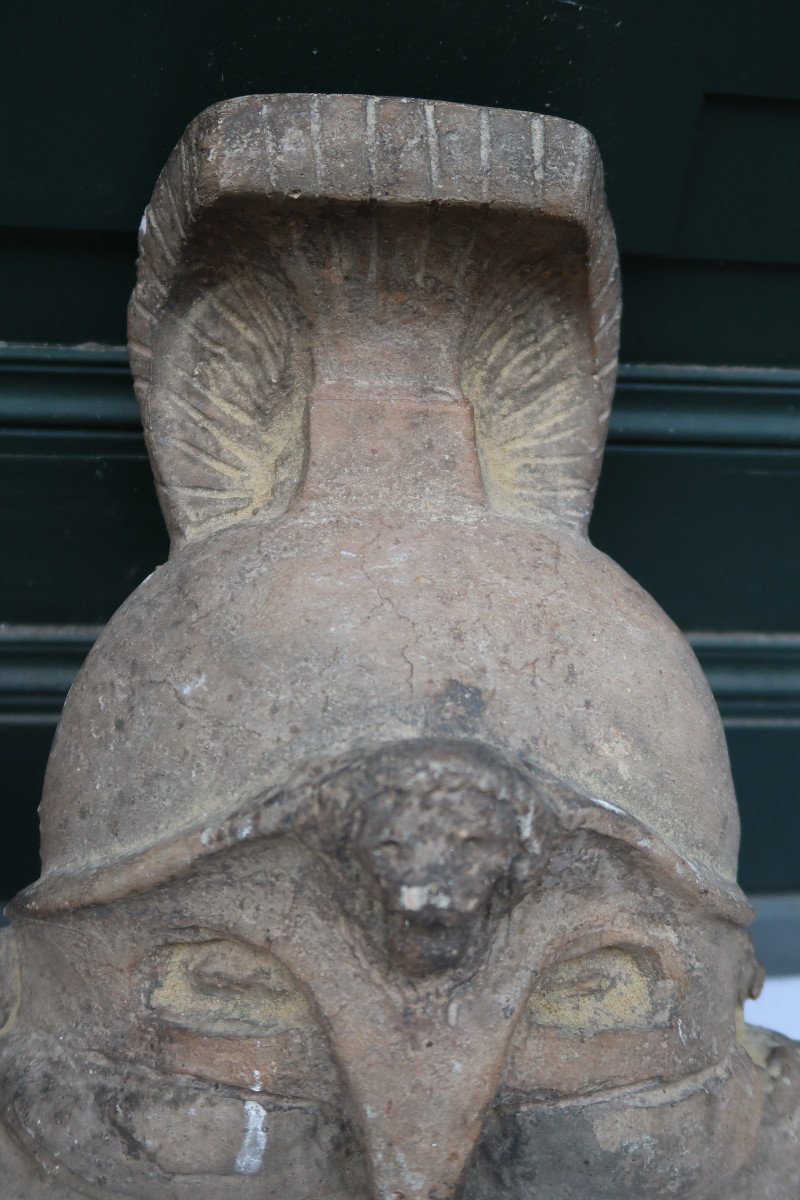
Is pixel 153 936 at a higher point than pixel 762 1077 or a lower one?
higher

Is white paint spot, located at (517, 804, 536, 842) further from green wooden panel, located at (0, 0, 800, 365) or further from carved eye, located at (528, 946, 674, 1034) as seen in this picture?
green wooden panel, located at (0, 0, 800, 365)

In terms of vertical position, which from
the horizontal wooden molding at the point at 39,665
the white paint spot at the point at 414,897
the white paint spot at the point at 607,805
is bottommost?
the horizontal wooden molding at the point at 39,665

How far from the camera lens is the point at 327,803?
1012mm

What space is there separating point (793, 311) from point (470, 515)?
0.89 meters

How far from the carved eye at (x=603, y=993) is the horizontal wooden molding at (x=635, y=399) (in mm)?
978

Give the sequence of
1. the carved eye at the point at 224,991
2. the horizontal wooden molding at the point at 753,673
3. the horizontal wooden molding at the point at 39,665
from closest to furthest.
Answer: the carved eye at the point at 224,991
the horizontal wooden molding at the point at 39,665
the horizontal wooden molding at the point at 753,673

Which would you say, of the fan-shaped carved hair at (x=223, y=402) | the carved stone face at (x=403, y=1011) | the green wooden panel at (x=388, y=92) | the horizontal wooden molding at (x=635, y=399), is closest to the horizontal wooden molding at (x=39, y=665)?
the horizontal wooden molding at (x=635, y=399)

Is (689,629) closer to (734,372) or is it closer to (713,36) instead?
(734,372)

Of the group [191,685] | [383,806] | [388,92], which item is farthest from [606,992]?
[388,92]

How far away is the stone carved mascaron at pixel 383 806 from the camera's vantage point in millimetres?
1033

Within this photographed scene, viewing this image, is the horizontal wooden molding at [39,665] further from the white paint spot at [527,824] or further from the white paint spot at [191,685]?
the white paint spot at [527,824]

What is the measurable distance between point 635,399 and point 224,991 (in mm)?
1184

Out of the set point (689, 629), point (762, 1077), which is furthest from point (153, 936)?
point (689, 629)

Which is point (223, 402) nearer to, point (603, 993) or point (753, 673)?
point (603, 993)
